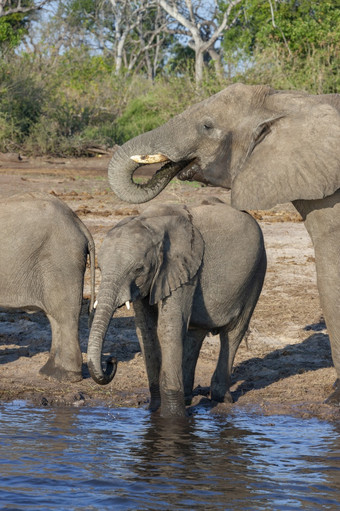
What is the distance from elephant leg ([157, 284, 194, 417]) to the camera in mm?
5680

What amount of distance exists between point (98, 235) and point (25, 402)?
4.59 m

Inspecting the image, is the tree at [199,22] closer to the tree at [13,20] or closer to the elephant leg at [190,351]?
the tree at [13,20]

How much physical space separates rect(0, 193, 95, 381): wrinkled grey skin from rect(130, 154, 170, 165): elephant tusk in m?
1.62

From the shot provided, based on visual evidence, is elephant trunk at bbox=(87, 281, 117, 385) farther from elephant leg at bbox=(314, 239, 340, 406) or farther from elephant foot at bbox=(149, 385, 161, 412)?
elephant leg at bbox=(314, 239, 340, 406)

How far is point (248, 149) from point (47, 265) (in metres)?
2.02

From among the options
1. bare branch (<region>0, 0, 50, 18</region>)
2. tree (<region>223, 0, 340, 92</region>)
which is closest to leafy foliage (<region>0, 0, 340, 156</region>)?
tree (<region>223, 0, 340, 92</region>)

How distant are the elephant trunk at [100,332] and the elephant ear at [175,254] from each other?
358mm

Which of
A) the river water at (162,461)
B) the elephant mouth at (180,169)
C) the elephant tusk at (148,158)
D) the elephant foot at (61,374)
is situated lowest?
the river water at (162,461)

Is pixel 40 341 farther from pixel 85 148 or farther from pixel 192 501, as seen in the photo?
pixel 85 148

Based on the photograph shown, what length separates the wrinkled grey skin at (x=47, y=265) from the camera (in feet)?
22.2

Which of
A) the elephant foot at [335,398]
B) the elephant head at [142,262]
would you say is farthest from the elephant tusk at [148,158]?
the elephant foot at [335,398]

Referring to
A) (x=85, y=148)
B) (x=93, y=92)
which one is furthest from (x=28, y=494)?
(x=93, y=92)

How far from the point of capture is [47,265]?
679 centimetres

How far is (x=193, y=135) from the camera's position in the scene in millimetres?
5418
